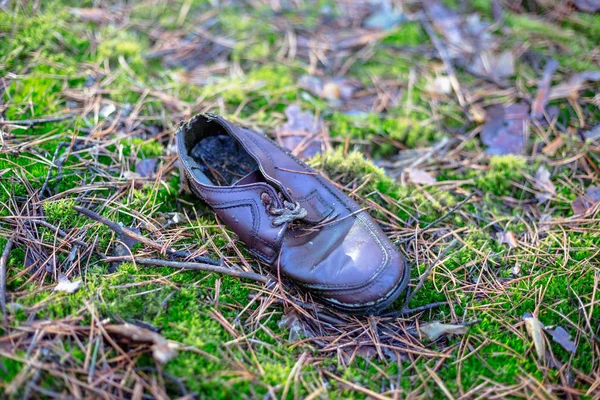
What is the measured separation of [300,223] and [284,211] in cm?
14

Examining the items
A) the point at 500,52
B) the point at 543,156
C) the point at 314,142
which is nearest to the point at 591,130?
the point at 543,156

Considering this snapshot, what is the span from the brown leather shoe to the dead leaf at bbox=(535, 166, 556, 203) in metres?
1.23

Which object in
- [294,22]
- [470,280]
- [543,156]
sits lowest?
[470,280]

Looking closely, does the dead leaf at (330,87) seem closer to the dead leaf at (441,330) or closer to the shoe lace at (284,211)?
the shoe lace at (284,211)

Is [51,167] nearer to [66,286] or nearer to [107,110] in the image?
[107,110]

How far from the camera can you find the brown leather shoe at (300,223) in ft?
7.54

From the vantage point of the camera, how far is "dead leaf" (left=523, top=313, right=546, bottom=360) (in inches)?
84.9

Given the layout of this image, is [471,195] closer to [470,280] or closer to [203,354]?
[470,280]

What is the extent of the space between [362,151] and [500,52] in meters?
1.79

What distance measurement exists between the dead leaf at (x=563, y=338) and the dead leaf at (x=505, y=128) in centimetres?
147

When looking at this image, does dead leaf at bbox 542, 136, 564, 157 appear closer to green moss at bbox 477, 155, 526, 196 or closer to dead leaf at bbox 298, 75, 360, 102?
green moss at bbox 477, 155, 526, 196

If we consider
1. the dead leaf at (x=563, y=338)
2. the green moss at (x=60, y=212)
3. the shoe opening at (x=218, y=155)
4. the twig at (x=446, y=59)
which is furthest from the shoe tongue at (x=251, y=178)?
the twig at (x=446, y=59)

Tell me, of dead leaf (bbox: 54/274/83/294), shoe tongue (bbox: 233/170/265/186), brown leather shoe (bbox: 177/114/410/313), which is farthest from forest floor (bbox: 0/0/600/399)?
shoe tongue (bbox: 233/170/265/186)

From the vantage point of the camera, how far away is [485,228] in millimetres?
2846
